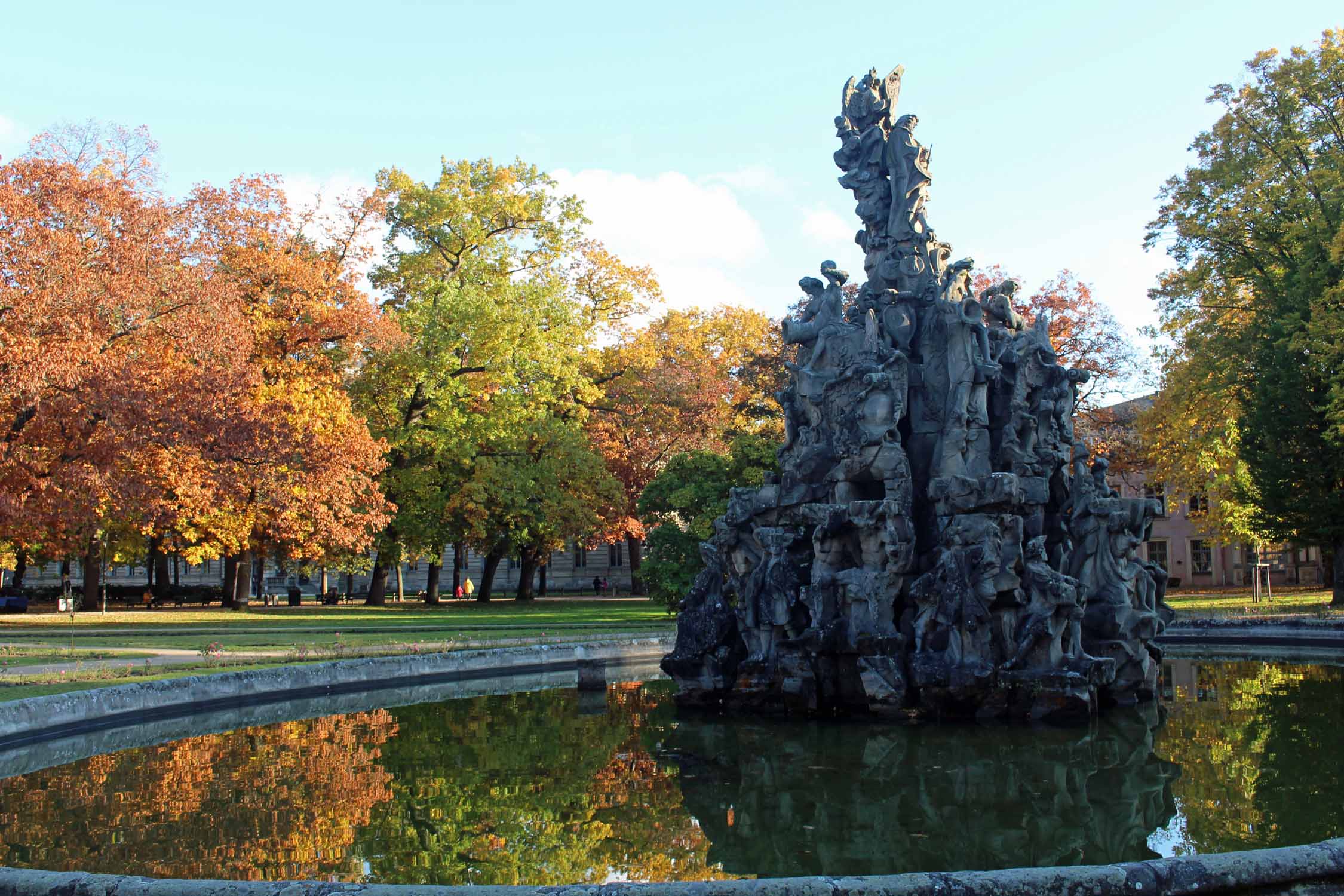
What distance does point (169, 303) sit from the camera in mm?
32625

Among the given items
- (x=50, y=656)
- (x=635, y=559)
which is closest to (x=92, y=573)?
(x=635, y=559)

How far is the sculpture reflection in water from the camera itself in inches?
332

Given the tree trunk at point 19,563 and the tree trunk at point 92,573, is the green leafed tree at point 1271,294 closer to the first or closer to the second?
the tree trunk at point 92,573

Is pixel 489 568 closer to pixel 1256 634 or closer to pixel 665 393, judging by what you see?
pixel 665 393

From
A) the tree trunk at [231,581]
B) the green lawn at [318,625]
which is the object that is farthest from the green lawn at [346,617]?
the tree trunk at [231,581]

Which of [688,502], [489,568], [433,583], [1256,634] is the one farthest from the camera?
[489,568]

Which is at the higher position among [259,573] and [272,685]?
[259,573]

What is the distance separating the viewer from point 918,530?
16.9 meters

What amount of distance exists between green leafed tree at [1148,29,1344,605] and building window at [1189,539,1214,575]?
27919mm

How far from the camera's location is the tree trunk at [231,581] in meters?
44.2

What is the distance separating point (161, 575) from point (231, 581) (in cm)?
846

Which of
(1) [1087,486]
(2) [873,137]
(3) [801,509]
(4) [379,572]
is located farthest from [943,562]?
(4) [379,572]

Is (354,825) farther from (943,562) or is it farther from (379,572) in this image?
(379,572)

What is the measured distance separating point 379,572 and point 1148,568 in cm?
3661
